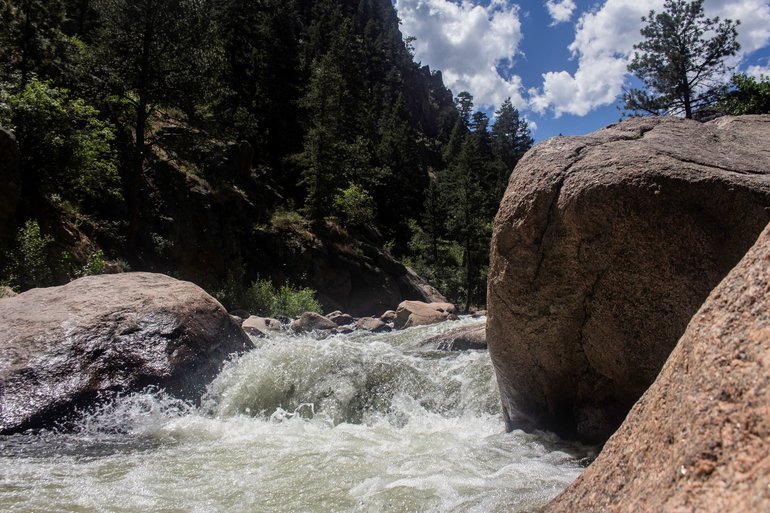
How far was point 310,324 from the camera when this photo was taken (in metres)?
15.7

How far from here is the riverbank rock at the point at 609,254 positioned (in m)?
4.01

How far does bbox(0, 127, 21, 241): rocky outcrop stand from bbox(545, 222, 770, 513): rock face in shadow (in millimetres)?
13396

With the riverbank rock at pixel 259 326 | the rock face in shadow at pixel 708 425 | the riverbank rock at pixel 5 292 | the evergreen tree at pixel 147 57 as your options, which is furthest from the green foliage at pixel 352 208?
the rock face in shadow at pixel 708 425

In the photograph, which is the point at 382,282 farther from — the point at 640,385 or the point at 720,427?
the point at 720,427

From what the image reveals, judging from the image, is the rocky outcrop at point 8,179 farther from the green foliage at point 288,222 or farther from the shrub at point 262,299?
the green foliage at point 288,222

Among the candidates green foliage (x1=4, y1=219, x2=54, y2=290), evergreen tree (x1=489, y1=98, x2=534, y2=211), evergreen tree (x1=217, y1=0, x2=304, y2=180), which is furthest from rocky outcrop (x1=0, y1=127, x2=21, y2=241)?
evergreen tree (x1=489, y1=98, x2=534, y2=211)

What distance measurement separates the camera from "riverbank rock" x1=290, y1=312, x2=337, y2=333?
49.5 ft

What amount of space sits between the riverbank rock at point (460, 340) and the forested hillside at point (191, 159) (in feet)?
27.3

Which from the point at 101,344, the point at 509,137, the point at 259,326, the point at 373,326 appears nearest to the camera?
the point at 101,344

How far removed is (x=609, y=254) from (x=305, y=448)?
3532mm

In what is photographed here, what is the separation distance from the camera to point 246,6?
35844 mm

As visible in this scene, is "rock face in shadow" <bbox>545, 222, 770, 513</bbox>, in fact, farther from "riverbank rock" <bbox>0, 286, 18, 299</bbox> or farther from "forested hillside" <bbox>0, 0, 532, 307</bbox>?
"forested hillside" <bbox>0, 0, 532, 307</bbox>

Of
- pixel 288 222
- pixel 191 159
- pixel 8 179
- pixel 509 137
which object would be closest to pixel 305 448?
pixel 8 179

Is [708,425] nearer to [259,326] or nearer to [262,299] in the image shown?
[259,326]
